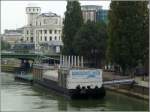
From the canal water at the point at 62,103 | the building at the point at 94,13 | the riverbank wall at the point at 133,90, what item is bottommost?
the canal water at the point at 62,103

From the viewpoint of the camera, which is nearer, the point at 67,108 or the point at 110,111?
the point at 110,111

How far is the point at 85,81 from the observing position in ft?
106

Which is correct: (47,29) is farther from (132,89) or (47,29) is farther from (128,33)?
(132,89)

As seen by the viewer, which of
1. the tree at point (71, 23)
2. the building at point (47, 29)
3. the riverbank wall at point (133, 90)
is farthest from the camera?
the building at point (47, 29)

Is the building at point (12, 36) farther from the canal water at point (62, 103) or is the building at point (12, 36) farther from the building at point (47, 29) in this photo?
the canal water at point (62, 103)

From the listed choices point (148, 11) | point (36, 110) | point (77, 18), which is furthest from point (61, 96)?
point (77, 18)

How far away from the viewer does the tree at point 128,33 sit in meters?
38.0

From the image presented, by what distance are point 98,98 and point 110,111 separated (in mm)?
5344

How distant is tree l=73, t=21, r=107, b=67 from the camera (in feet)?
168

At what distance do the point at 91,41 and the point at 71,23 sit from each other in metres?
4.93

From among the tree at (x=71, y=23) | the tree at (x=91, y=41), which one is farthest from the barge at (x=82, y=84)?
the tree at (x=71, y=23)

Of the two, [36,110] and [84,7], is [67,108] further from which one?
[84,7]

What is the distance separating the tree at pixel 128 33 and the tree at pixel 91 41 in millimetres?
11471

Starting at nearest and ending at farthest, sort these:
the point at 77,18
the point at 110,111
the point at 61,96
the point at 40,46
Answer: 1. the point at 110,111
2. the point at 61,96
3. the point at 77,18
4. the point at 40,46
